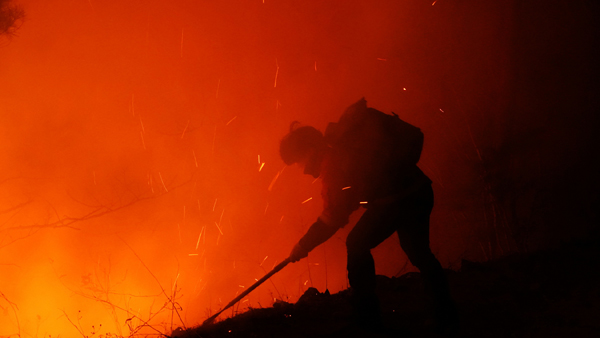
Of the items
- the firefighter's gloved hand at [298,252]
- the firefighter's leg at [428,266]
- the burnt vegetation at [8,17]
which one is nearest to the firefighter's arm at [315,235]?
the firefighter's gloved hand at [298,252]

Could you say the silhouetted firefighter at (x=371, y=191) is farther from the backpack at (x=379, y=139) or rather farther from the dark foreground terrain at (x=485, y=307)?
the dark foreground terrain at (x=485, y=307)

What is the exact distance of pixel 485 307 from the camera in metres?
3.09

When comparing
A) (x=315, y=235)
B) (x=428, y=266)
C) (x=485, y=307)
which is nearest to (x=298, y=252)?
(x=315, y=235)

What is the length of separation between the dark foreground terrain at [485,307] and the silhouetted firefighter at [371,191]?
1.04ft

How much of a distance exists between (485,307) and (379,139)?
1886 mm

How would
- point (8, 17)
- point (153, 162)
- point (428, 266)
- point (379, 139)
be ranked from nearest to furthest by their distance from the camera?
point (379, 139) → point (428, 266) → point (8, 17) → point (153, 162)

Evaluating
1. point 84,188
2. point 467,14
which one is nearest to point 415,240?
point 84,188

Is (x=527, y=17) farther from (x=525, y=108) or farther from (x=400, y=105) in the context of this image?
(x=400, y=105)

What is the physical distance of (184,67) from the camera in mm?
12805

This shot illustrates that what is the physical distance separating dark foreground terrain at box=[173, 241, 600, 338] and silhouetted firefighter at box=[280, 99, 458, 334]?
1.04 feet

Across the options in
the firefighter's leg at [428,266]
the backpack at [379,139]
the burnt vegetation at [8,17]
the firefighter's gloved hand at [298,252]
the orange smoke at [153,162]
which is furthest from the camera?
the orange smoke at [153,162]

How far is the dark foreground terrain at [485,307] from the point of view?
2.52 m

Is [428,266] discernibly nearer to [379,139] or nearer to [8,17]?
[379,139]

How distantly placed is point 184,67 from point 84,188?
5.18 meters
